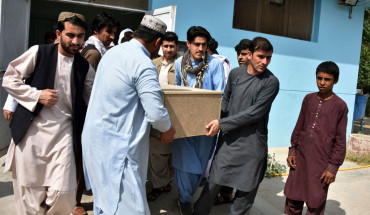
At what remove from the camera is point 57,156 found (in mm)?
2602

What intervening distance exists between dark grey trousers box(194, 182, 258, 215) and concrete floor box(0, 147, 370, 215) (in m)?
0.59

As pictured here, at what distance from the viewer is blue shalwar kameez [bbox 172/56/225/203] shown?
3.26 metres

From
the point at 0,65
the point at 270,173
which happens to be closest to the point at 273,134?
the point at 270,173

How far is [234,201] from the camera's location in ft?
9.78

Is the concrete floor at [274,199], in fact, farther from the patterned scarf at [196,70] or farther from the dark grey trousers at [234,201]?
the patterned scarf at [196,70]

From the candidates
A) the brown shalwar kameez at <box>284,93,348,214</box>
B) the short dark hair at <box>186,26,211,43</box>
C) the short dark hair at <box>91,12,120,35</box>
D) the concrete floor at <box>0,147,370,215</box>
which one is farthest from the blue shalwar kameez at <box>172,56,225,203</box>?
the short dark hair at <box>91,12,120,35</box>

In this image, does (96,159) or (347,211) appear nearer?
(96,159)

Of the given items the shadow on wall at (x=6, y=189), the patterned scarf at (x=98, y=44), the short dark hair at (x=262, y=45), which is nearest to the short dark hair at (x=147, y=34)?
the short dark hair at (x=262, y=45)

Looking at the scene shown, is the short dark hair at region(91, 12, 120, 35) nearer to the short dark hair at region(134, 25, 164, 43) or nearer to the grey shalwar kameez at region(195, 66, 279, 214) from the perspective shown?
the short dark hair at region(134, 25, 164, 43)

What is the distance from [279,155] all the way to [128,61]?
4.88 m

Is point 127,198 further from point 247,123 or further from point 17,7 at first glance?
point 17,7

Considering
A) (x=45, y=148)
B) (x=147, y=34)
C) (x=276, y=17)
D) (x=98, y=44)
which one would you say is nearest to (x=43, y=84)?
(x=45, y=148)

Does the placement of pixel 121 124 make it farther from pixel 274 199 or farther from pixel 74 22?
pixel 274 199

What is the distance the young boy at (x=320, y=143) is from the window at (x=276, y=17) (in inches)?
148
